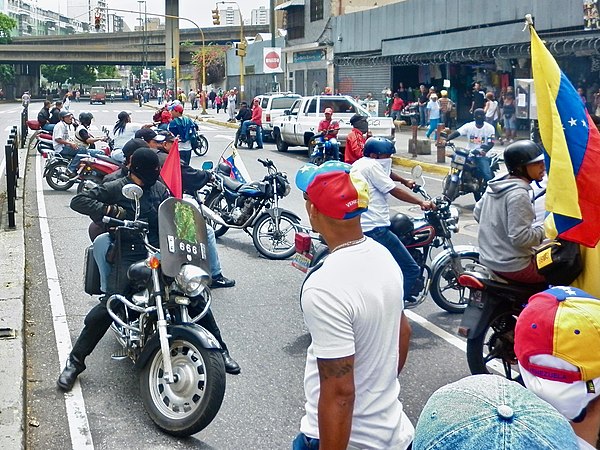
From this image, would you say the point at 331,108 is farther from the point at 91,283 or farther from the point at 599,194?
the point at 599,194

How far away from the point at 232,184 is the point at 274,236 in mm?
1066

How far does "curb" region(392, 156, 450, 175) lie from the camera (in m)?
20.5

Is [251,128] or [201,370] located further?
[251,128]

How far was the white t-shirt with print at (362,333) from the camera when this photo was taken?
2.90 m

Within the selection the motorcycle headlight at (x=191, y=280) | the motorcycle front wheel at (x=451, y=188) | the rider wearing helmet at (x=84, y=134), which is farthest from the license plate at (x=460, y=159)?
the motorcycle headlight at (x=191, y=280)

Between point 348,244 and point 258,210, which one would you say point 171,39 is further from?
point 348,244

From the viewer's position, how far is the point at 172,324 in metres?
5.36

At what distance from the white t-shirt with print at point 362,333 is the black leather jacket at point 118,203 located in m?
3.27

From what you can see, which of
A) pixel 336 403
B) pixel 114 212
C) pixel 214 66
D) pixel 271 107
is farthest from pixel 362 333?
pixel 214 66

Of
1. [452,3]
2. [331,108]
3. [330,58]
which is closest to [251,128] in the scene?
[331,108]

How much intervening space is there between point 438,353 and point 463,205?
8600 millimetres

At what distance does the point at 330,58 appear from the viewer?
45.2 metres

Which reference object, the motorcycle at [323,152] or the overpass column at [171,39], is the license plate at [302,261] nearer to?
the motorcycle at [323,152]

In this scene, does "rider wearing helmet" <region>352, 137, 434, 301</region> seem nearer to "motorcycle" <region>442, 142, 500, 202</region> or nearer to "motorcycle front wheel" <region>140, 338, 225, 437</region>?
"motorcycle front wheel" <region>140, 338, 225, 437</region>
